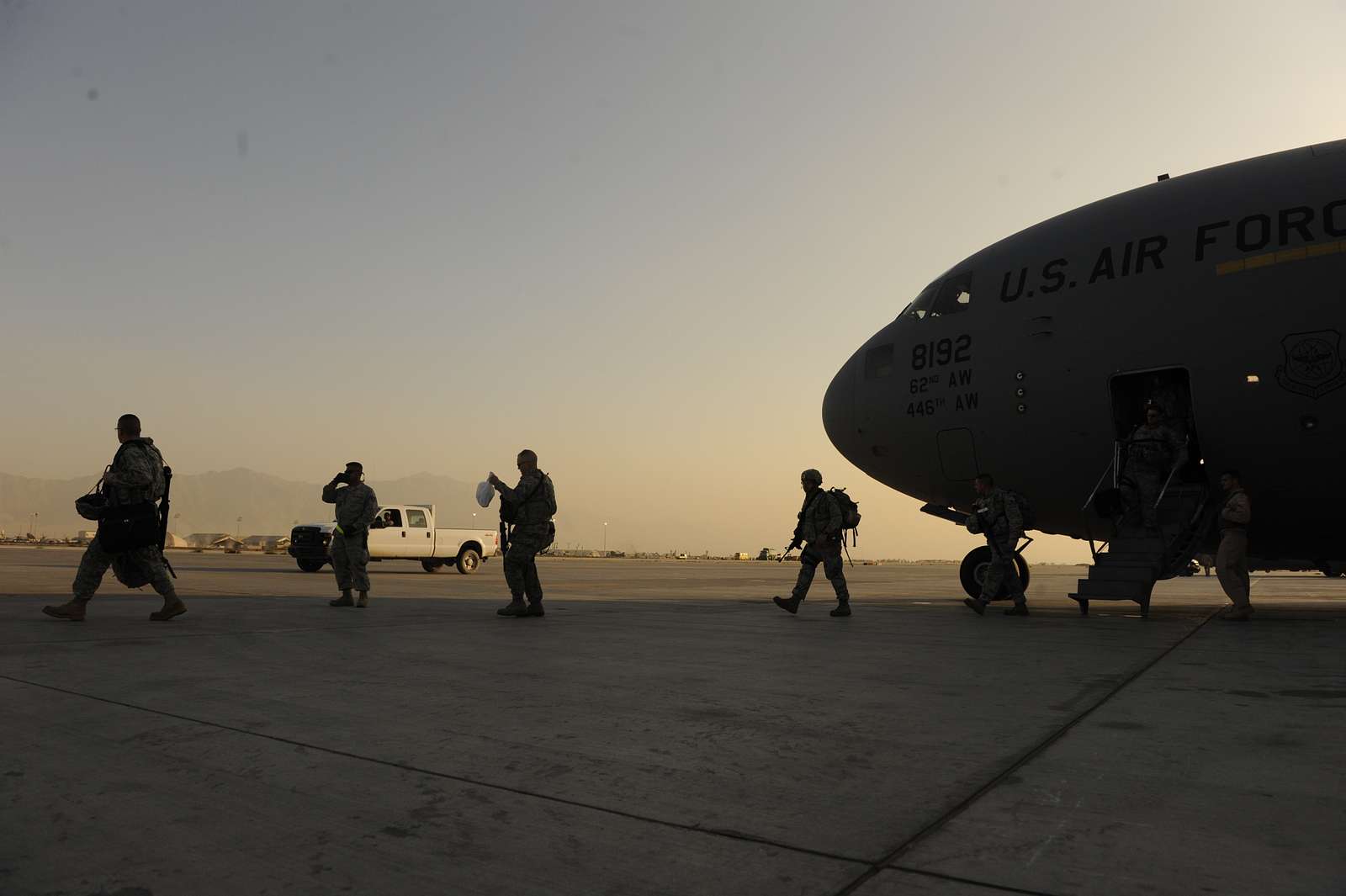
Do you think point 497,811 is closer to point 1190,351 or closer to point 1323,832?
point 1323,832

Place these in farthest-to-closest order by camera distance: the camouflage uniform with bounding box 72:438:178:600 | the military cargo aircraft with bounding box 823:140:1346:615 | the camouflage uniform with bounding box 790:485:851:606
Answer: the camouflage uniform with bounding box 790:485:851:606 → the military cargo aircraft with bounding box 823:140:1346:615 → the camouflage uniform with bounding box 72:438:178:600

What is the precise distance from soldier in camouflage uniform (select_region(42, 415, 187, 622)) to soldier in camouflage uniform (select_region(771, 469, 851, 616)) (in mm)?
6534

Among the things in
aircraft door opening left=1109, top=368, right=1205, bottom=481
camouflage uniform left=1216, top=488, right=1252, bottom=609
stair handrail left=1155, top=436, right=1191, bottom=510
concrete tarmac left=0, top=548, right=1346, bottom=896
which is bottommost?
concrete tarmac left=0, top=548, right=1346, bottom=896

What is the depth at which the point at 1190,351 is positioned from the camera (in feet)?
31.6

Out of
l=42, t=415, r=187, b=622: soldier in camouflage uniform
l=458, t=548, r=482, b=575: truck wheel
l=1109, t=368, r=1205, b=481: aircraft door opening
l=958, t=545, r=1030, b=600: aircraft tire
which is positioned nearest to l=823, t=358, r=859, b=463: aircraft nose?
l=958, t=545, r=1030, b=600: aircraft tire

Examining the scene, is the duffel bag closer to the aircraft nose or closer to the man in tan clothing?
the aircraft nose

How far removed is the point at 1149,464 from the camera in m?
9.98

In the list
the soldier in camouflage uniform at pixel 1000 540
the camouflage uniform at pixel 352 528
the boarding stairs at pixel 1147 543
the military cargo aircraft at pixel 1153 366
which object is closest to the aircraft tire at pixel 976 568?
the military cargo aircraft at pixel 1153 366

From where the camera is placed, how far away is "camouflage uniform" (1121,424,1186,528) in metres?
9.84

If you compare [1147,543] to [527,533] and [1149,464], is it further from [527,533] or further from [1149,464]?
[527,533]

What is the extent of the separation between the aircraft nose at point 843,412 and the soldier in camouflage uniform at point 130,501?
9.03m

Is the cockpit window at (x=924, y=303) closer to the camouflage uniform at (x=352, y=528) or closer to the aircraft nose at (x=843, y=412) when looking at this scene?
the aircraft nose at (x=843, y=412)

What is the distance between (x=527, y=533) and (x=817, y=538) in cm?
352

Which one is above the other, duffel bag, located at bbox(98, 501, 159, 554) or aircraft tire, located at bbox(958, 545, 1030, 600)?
duffel bag, located at bbox(98, 501, 159, 554)
